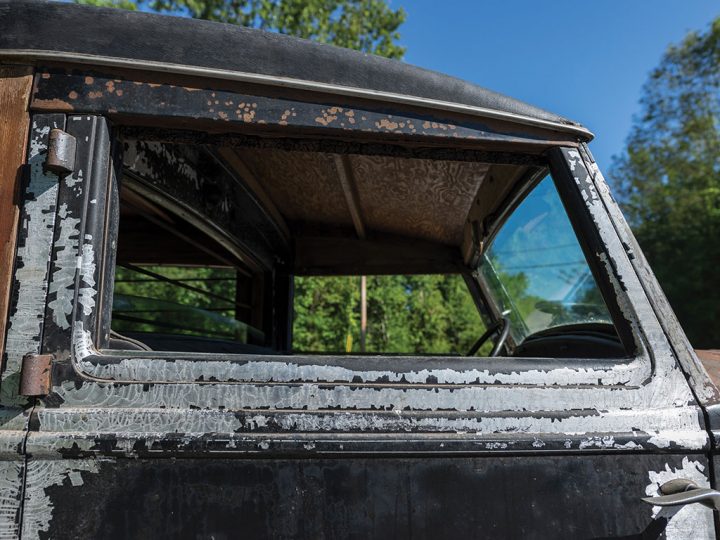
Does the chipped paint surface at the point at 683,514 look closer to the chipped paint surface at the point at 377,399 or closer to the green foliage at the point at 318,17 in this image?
the chipped paint surface at the point at 377,399

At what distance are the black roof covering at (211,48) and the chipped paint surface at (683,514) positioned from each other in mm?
794

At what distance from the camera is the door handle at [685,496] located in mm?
1054

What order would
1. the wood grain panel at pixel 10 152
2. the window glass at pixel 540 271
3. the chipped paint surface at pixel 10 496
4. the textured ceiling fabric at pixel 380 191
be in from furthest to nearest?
1. the textured ceiling fabric at pixel 380 191
2. the window glass at pixel 540 271
3. the wood grain panel at pixel 10 152
4. the chipped paint surface at pixel 10 496

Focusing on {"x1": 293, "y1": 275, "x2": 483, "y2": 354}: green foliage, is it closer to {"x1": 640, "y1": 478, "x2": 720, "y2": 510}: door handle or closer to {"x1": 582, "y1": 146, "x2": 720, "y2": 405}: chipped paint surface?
{"x1": 582, "y1": 146, "x2": 720, "y2": 405}: chipped paint surface

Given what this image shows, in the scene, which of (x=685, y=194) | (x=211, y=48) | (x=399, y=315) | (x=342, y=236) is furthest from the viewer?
(x=685, y=194)

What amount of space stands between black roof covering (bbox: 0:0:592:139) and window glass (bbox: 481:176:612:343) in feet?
1.48

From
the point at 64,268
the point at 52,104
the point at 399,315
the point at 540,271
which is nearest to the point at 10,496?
the point at 64,268

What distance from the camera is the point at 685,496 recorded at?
106cm

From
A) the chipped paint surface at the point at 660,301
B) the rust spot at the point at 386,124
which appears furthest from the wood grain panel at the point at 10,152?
the chipped paint surface at the point at 660,301

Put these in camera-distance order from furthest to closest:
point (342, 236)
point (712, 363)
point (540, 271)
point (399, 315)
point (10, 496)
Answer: point (399, 315) < point (342, 236) < point (540, 271) < point (712, 363) < point (10, 496)

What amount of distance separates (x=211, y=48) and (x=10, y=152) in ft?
1.46

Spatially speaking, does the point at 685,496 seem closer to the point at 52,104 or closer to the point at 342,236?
the point at 52,104

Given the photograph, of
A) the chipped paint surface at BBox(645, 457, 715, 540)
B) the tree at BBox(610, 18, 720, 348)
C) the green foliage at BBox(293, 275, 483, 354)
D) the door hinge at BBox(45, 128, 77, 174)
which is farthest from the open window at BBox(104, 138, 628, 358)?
the tree at BBox(610, 18, 720, 348)

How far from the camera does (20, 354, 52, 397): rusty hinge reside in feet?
3.55
